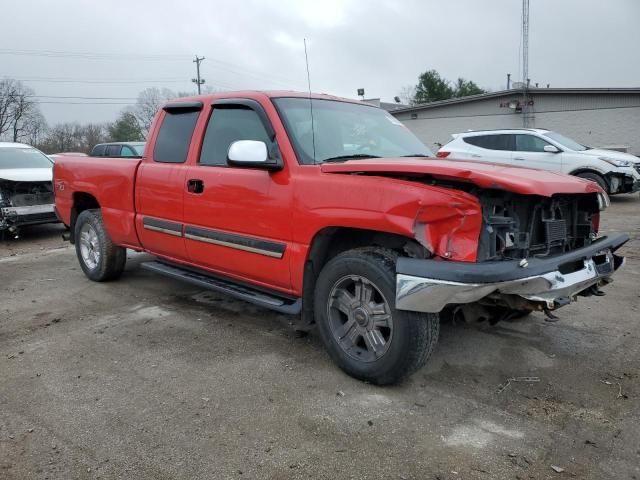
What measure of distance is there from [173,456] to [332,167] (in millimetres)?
1928

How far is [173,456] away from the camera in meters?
2.61

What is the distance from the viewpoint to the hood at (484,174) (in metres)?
2.81

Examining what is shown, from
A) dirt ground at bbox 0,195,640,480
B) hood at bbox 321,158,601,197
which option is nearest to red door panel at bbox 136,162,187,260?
dirt ground at bbox 0,195,640,480

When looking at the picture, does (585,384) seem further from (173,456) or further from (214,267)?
(214,267)

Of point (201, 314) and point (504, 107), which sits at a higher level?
point (504, 107)

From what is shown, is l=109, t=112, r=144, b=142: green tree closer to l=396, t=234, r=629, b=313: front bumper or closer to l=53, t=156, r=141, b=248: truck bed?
l=53, t=156, r=141, b=248: truck bed

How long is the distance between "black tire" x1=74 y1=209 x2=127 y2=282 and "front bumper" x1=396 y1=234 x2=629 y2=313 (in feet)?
12.6

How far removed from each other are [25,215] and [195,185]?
19.2 ft

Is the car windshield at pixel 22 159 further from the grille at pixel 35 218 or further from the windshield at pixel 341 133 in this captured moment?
the windshield at pixel 341 133

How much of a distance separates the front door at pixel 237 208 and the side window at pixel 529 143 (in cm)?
1045

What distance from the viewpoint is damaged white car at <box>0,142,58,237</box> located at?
862cm

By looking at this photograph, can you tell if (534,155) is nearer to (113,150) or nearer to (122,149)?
(122,149)

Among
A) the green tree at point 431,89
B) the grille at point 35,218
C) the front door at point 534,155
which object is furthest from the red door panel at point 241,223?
the green tree at point 431,89

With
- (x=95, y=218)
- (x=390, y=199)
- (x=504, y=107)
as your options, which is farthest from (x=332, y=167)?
(x=504, y=107)
